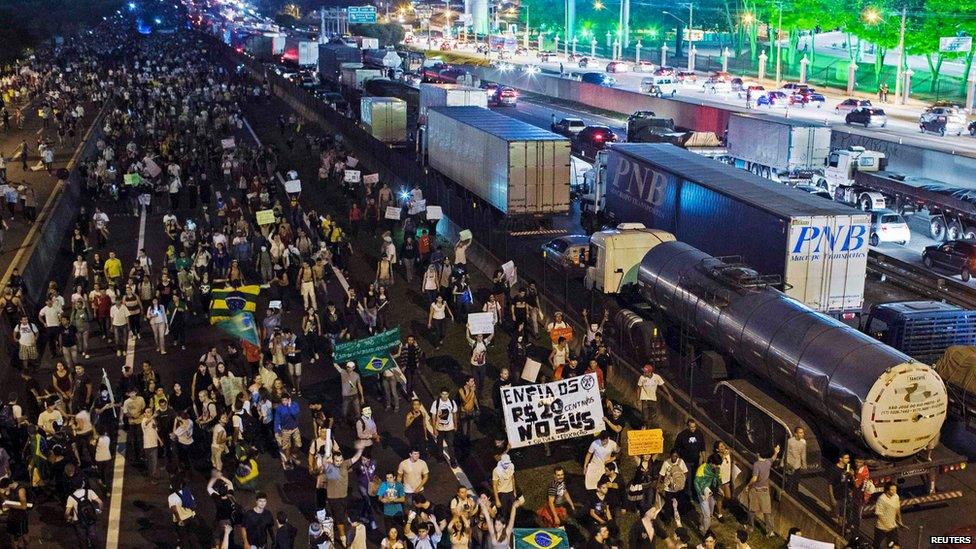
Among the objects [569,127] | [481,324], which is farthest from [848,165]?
[481,324]

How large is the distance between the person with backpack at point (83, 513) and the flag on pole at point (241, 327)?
6089mm

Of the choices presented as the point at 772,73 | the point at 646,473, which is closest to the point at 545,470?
the point at 646,473

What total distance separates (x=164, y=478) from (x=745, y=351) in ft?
33.2

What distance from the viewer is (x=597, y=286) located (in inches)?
1016

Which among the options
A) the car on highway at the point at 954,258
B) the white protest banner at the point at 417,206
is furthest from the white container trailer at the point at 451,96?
the car on highway at the point at 954,258

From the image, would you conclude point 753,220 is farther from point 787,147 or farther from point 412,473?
point 787,147

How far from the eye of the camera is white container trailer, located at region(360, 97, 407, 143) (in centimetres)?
5344

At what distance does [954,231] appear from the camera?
36938 mm

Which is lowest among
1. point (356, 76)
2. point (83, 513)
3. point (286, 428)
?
point (83, 513)

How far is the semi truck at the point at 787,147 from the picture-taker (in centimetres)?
4266

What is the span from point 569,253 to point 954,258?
1245cm

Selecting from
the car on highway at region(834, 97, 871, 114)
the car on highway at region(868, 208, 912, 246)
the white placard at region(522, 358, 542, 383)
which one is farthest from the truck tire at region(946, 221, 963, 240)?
the car on highway at region(834, 97, 871, 114)

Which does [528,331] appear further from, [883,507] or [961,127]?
[961,127]

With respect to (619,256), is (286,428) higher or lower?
lower
